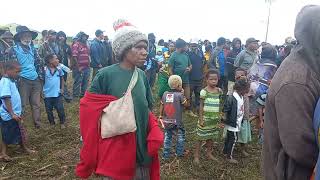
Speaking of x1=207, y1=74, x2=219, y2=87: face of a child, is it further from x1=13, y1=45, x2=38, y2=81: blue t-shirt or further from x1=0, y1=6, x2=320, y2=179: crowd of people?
x1=13, y1=45, x2=38, y2=81: blue t-shirt

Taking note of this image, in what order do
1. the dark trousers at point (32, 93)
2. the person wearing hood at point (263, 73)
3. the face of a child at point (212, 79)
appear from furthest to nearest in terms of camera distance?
the dark trousers at point (32, 93), the person wearing hood at point (263, 73), the face of a child at point (212, 79)

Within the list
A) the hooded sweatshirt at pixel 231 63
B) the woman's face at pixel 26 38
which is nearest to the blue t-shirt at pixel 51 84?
the woman's face at pixel 26 38

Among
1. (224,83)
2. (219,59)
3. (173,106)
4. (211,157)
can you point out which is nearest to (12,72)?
(173,106)

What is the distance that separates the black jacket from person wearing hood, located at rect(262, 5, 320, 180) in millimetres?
3162

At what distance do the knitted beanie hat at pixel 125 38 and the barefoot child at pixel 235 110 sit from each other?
2615 millimetres

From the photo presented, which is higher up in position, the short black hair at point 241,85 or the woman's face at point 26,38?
the woman's face at point 26,38

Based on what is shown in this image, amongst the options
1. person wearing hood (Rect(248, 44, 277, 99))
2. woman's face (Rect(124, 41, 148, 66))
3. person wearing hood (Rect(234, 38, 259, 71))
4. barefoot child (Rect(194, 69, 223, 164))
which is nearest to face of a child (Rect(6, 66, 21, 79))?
barefoot child (Rect(194, 69, 223, 164))

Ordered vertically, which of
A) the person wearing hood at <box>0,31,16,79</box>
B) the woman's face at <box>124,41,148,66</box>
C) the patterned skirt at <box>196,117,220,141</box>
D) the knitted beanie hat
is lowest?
the patterned skirt at <box>196,117,220,141</box>

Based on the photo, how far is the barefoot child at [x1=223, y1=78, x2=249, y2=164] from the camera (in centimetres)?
514

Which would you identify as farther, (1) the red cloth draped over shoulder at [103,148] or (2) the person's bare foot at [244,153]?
(2) the person's bare foot at [244,153]

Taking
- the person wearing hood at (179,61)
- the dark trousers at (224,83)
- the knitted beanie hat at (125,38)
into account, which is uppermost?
the knitted beanie hat at (125,38)

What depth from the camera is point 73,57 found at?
380 inches

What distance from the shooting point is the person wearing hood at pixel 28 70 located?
21.7 ft

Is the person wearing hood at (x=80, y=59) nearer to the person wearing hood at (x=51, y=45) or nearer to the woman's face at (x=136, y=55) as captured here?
the person wearing hood at (x=51, y=45)
